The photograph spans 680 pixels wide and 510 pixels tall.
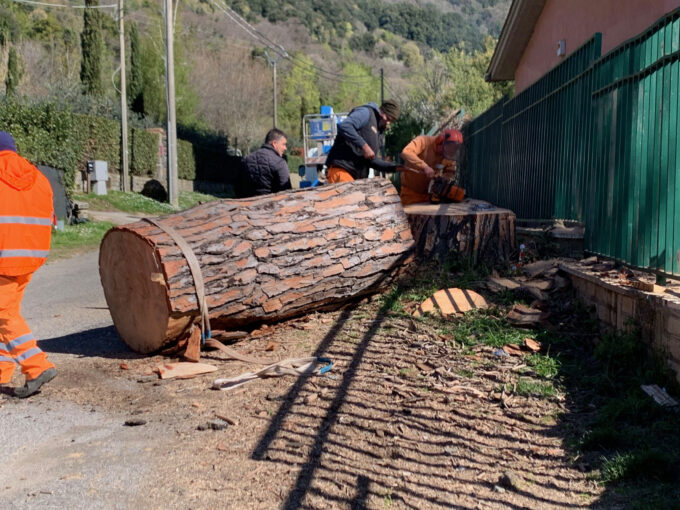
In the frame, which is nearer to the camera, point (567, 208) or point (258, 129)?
point (567, 208)

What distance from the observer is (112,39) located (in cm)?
4966

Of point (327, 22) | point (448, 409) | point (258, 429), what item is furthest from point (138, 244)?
point (327, 22)

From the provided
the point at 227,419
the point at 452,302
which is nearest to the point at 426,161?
the point at 452,302

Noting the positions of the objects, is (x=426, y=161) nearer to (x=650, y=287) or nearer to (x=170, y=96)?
(x=650, y=287)

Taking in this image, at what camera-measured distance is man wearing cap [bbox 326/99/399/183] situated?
7.17 metres

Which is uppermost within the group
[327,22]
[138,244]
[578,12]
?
[327,22]

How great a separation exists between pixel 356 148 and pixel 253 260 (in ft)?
8.09

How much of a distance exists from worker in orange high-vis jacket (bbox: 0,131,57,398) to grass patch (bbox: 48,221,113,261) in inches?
326

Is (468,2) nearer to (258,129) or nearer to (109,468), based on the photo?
(258,129)

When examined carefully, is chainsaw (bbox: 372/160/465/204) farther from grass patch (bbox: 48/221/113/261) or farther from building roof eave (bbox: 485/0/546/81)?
building roof eave (bbox: 485/0/546/81)

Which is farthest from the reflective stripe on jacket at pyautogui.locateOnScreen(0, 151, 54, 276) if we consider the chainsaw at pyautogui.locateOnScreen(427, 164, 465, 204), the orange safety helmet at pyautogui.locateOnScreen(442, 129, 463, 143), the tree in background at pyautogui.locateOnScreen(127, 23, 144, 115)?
the tree in background at pyautogui.locateOnScreen(127, 23, 144, 115)

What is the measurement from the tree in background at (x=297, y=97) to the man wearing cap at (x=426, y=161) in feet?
173

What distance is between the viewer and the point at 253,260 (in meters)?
5.21

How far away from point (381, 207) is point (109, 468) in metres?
3.62
